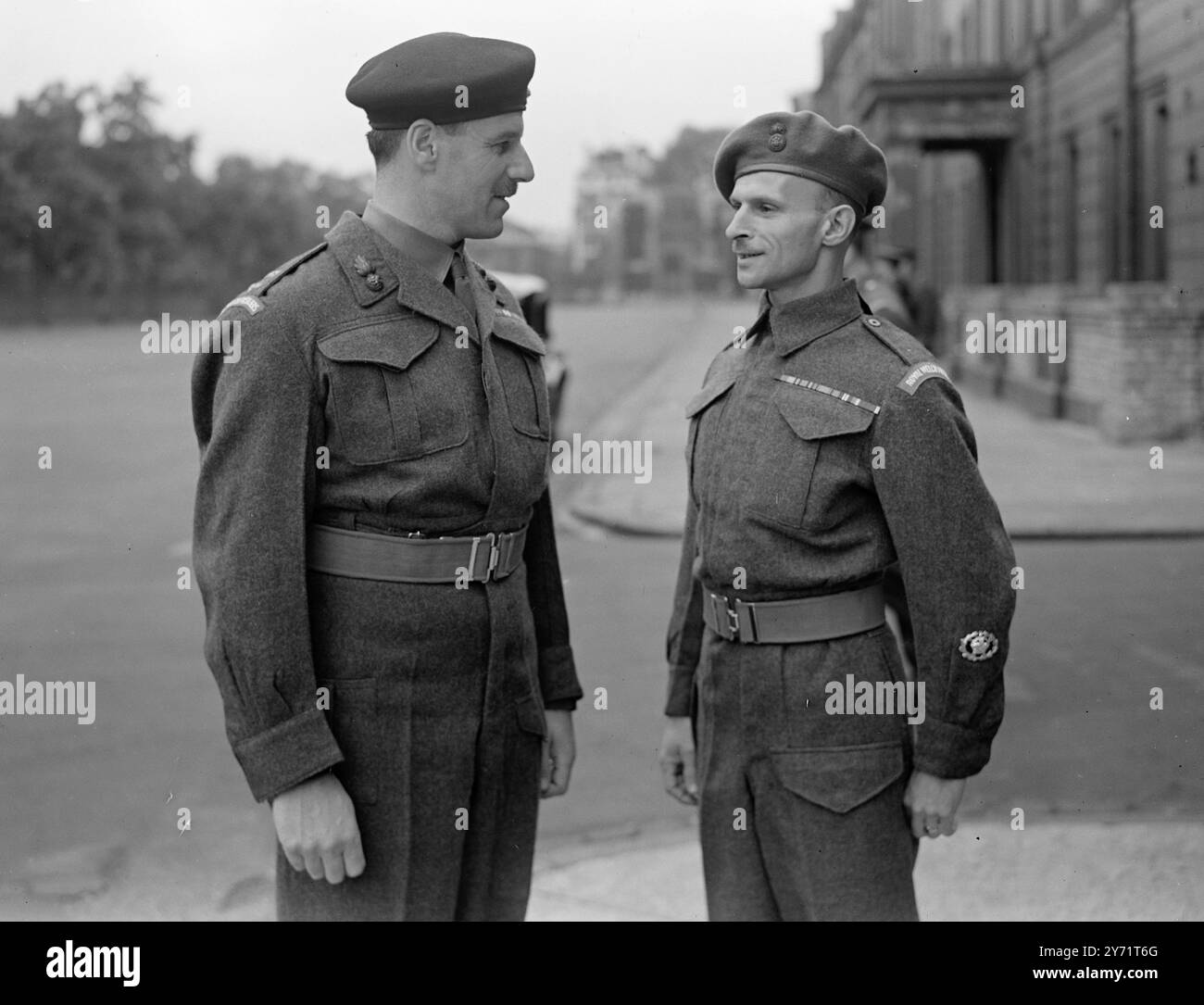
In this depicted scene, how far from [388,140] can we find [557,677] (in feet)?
3.38

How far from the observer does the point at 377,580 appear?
8.15ft

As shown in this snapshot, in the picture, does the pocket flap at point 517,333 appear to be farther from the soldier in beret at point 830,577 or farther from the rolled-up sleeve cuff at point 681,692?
the rolled-up sleeve cuff at point 681,692

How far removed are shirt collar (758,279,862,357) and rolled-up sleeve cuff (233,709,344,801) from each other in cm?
103

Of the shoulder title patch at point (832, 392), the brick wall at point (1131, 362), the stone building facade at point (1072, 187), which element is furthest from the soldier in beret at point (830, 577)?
the brick wall at point (1131, 362)

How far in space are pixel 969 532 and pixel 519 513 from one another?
0.76 m

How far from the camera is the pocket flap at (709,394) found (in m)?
2.79

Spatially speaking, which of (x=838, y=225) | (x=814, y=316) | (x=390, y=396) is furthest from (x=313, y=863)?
(x=838, y=225)

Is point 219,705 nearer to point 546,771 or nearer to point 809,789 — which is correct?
point 546,771

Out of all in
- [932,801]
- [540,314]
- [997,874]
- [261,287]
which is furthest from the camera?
[540,314]

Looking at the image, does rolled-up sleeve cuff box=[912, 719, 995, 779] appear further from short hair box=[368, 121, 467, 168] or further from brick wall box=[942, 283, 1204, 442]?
brick wall box=[942, 283, 1204, 442]
